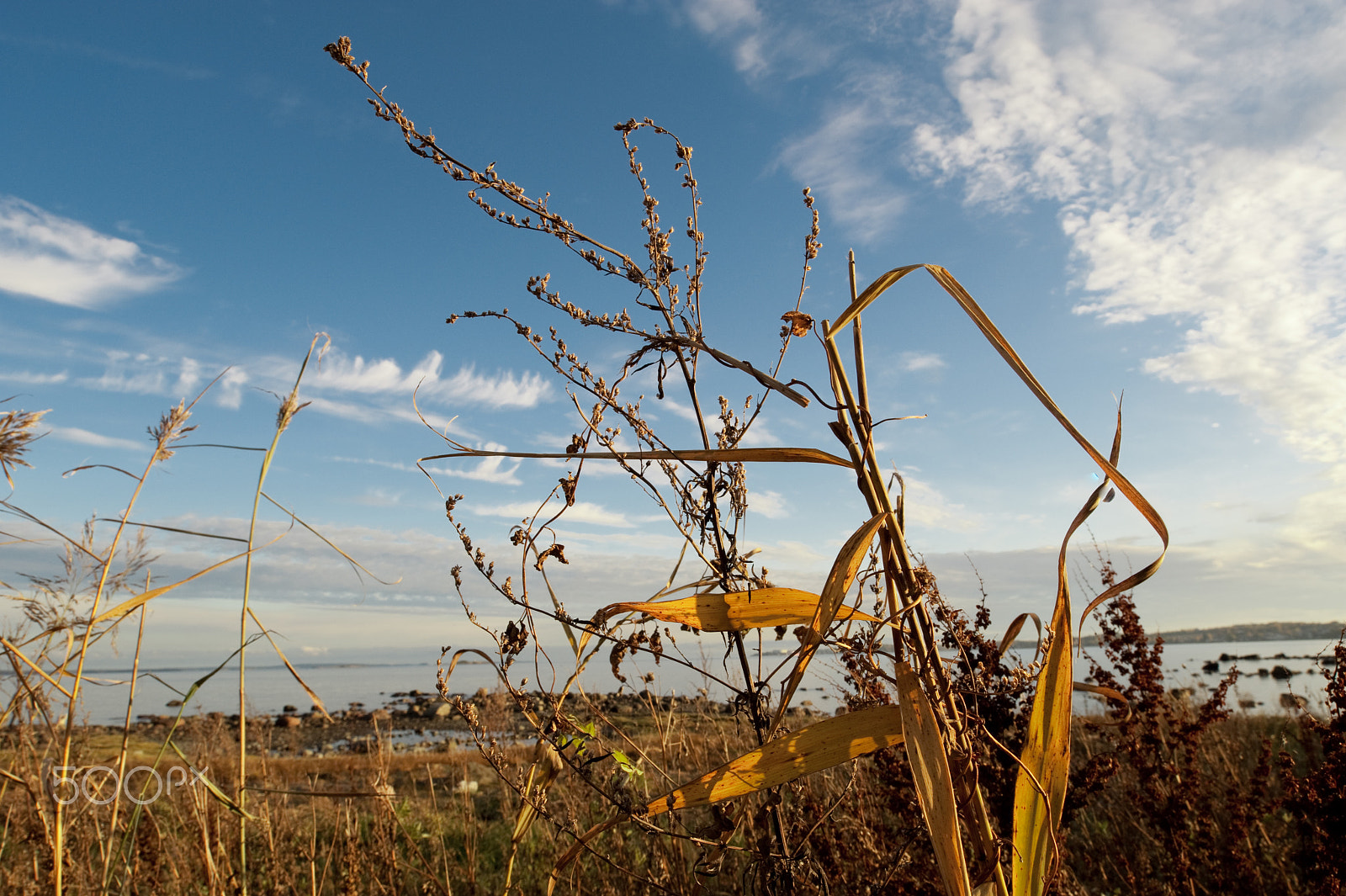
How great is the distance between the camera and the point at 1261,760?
3100 mm

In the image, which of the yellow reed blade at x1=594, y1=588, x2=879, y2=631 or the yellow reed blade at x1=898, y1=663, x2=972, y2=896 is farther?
the yellow reed blade at x1=594, y1=588, x2=879, y2=631

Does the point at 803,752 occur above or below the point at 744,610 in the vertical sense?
below

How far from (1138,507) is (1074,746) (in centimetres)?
634

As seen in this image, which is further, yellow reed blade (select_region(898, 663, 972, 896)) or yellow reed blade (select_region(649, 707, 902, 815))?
yellow reed blade (select_region(649, 707, 902, 815))

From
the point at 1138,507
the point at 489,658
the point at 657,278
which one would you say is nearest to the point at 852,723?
the point at 1138,507

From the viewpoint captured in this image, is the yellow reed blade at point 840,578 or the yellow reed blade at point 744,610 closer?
the yellow reed blade at point 840,578

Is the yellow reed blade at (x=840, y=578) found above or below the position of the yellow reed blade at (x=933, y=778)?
above

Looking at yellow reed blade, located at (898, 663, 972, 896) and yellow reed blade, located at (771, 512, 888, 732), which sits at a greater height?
yellow reed blade, located at (771, 512, 888, 732)

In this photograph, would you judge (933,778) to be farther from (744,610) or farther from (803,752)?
(744,610)

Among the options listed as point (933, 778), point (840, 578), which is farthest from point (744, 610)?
point (933, 778)

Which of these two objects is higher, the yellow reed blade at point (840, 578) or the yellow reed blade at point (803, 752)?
the yellow reed blade at point (840, 578)

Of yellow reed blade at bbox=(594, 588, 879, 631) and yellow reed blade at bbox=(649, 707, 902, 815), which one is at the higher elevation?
yellow reed blade at bbox=(594, 588, 879, 631)

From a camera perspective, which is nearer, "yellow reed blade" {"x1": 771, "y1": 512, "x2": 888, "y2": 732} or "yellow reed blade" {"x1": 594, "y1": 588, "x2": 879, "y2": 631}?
"yellow reed blade" {"x1": 771, "y1": 512, "x2": 888, "y2": 732}

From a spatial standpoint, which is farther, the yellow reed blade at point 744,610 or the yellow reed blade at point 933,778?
the yellow reed blade at point 744,610
